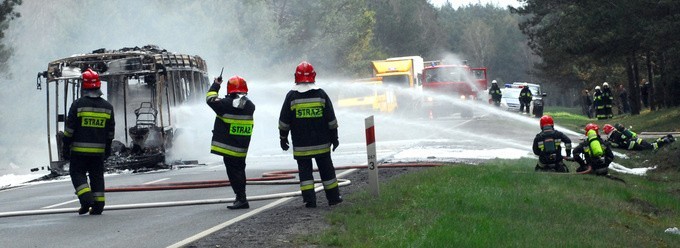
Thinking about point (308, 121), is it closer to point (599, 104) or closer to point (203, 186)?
point (203, 186)

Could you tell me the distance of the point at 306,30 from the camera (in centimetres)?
7700

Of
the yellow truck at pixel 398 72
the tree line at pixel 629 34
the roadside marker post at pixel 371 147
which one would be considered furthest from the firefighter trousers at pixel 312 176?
the yellow truck at pixel 398 72

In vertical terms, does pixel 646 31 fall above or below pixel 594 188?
above

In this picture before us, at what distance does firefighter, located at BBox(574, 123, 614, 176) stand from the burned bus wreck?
9.72m

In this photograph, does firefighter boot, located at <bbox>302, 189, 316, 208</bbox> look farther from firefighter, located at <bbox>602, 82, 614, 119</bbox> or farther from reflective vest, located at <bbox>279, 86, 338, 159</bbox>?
firefighter, located at <bbox>602, 82, 614, 119</bbox>

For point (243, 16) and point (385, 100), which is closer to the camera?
point (385, 100)

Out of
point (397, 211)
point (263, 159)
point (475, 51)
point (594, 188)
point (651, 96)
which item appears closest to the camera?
point (397, 211)

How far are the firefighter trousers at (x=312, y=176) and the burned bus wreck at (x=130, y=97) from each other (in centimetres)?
1250

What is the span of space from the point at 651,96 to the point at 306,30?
33817 mm

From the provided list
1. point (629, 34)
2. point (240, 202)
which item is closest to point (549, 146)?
point (240, 202)

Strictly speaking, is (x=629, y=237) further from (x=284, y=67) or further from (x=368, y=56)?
(x=368, y=56)

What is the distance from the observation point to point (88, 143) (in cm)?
1341

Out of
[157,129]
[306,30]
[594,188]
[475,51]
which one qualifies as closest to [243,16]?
[306,30]

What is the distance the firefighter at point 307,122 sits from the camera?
41.5ft
